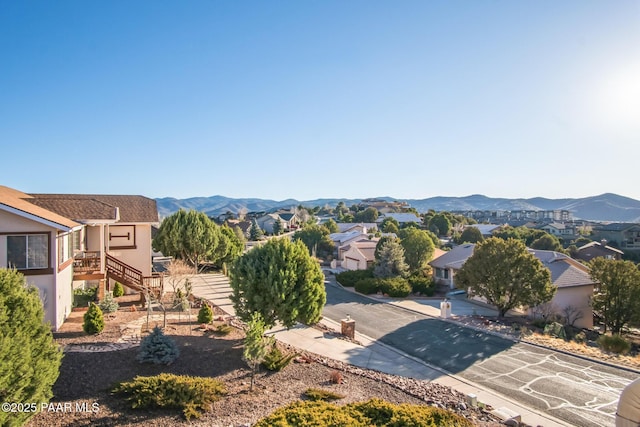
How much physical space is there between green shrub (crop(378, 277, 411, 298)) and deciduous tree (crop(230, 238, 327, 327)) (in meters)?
17.2

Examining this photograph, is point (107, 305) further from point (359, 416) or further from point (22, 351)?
point (359, 416)

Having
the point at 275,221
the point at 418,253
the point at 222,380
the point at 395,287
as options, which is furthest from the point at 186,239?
the point at 275,221

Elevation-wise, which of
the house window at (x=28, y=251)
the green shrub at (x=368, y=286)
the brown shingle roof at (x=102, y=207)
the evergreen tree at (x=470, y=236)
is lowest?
the green shrub at (x=368, y=286)

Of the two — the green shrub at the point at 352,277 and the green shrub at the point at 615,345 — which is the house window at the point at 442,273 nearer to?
the green shrub at the point at 352,277

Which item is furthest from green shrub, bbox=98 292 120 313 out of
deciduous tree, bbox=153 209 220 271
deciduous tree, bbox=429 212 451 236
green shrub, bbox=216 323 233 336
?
deciduous tree, bbox=429 212 451 236

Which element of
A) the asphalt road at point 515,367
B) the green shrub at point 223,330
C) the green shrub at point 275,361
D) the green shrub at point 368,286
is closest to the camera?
the asphalt road at point 515,367

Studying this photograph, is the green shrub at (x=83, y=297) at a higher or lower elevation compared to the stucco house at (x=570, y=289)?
higher

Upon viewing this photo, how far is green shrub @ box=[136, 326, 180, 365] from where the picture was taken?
1257 cm

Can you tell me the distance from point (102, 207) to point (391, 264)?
24198 mm

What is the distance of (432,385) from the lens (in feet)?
45.1

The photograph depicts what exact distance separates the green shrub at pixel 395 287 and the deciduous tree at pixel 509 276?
245 inches

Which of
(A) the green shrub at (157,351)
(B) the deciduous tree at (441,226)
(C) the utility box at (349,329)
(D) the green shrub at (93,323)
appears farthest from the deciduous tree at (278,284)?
(B) the deciduous tree at (441,226)

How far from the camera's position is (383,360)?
54.8ft

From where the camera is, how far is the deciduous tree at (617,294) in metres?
27.0
